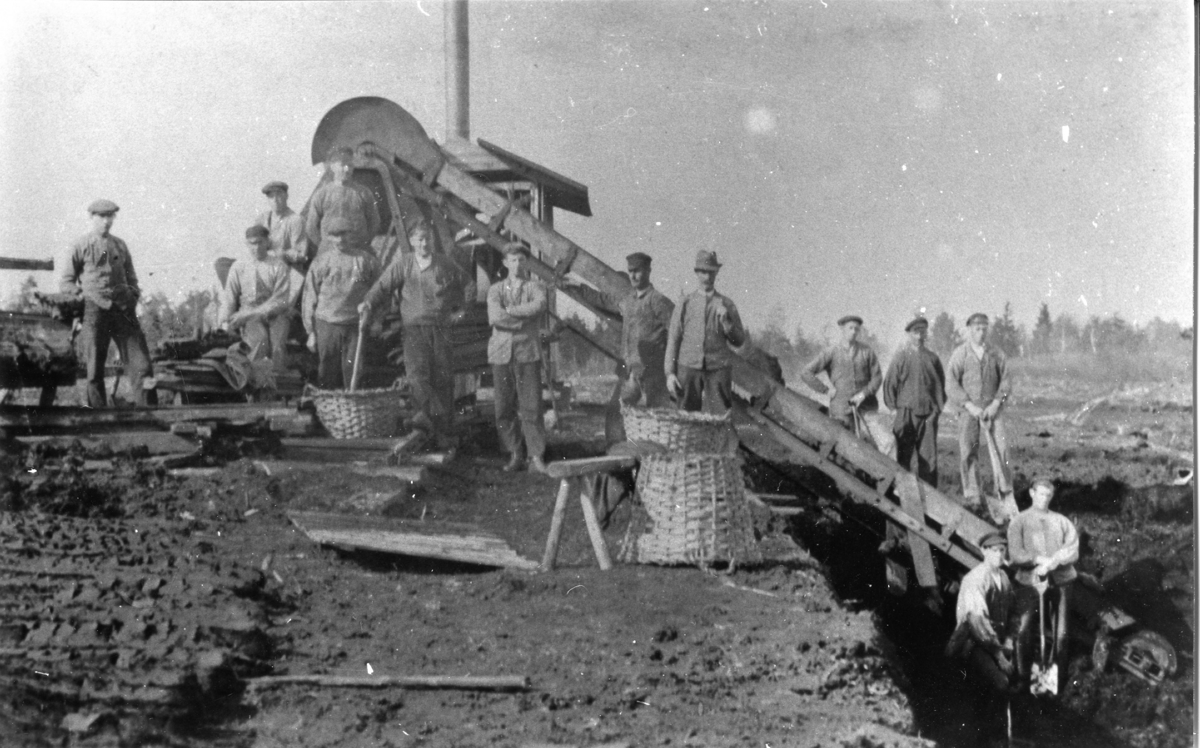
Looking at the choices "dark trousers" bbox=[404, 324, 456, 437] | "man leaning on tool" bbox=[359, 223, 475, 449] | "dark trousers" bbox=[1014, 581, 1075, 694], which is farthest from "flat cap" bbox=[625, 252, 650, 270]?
"dark trousers" bbox=[1014, 581, 1075, 694]

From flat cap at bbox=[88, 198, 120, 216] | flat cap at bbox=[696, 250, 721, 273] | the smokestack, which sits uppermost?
the smokestack

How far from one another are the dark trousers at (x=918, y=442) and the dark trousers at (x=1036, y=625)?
0.92m

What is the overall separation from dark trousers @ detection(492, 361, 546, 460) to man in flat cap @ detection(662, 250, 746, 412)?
2.82 ft

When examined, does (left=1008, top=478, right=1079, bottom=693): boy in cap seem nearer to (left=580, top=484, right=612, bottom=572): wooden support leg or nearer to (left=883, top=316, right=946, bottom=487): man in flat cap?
(left=883, top=316, right=946, bottom=487): man in flat cap

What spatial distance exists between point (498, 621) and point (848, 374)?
2.73m

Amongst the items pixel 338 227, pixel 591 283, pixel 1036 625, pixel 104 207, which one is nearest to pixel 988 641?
A: pixel 1036 625

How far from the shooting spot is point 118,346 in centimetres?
648

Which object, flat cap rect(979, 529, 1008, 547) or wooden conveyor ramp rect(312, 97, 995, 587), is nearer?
flat cap rect(979, 529, 1008, 547)

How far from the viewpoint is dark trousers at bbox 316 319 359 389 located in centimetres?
643

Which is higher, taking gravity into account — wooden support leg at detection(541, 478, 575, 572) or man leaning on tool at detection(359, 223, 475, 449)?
man leaning on tool at detection(359, 223, 475, 449)

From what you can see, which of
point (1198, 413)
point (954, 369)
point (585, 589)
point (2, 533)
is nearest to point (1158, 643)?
point (1198, 413)

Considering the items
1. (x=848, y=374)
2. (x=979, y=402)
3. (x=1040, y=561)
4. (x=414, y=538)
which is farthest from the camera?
(x=848, y=374)

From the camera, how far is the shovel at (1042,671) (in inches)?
231

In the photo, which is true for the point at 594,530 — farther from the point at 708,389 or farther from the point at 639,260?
the point at 639,260
